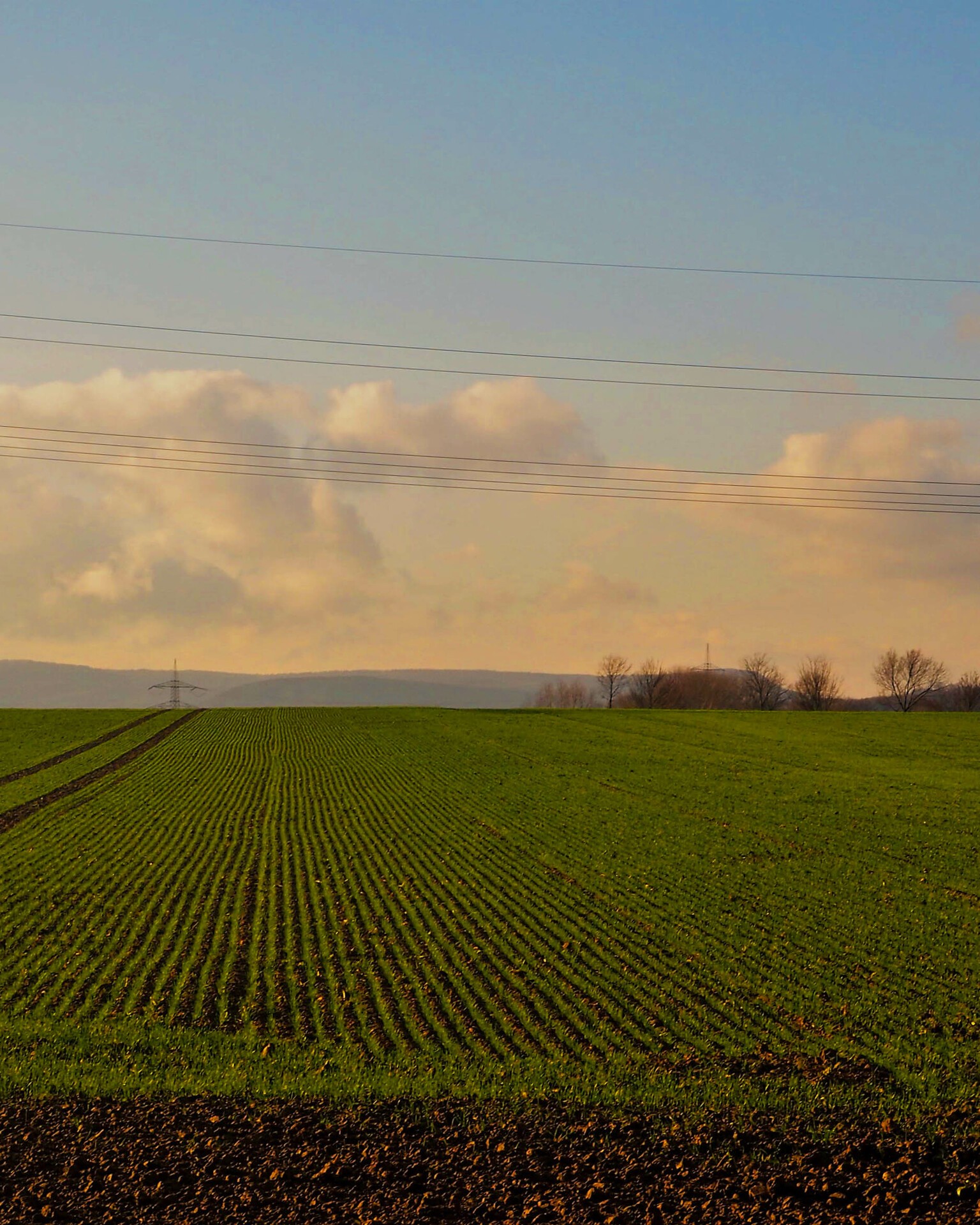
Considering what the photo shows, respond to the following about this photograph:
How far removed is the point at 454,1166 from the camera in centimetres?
1177

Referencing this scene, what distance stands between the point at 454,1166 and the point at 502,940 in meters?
12.7

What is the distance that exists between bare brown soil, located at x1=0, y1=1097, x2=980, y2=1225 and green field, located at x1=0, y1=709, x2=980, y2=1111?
51.5 inches

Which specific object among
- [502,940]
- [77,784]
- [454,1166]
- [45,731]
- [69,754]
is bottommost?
[502,940]

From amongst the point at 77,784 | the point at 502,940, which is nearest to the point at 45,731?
the point at 77,784

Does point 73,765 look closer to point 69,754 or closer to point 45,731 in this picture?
point 69,754

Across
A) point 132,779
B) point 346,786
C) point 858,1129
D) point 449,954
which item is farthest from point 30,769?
point 858,1129

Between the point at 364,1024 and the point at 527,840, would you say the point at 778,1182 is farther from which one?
the point at 527,840

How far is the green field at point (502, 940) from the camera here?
1627 cm

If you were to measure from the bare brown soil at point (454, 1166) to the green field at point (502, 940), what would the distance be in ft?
4.29

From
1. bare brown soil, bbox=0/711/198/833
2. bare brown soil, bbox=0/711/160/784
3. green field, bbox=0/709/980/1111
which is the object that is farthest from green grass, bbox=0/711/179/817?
green field, bbox=0/709/980/1111

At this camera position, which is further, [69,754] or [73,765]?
[69,754]

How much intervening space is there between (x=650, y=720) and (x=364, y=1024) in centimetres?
8594

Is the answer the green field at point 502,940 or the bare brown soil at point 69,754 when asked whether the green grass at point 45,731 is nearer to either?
the bare brown soil at point 69,754

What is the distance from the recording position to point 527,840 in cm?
3778
